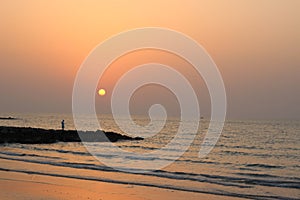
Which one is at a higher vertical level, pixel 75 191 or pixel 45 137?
pixel 45 137

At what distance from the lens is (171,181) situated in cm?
2136

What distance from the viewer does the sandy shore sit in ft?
52.3

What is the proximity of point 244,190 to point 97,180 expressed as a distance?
6.45m

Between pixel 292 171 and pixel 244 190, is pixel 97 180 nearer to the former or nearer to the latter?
pixel 244 190

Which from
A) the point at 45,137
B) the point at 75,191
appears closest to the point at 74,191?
the point at 75,191

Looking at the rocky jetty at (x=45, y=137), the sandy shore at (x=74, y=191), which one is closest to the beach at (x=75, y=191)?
the sandy shore at (x=74, y=191)

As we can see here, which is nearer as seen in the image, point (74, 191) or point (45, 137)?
point (74, 191)

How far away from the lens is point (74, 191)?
17078 mm

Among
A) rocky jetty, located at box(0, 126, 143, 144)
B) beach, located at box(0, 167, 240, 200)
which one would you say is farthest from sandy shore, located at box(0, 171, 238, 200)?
rocky jetty, located at box(0, 126, 143, 144)

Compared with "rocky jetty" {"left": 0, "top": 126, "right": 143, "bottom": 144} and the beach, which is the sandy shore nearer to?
the beach

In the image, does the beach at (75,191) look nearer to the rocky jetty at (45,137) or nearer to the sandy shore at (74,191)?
the sandy shore at (74,191)

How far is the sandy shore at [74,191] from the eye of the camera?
52.3ft

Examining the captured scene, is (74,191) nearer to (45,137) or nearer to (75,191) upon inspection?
(75,191)

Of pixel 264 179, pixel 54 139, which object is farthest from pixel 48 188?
pixel 54 139
